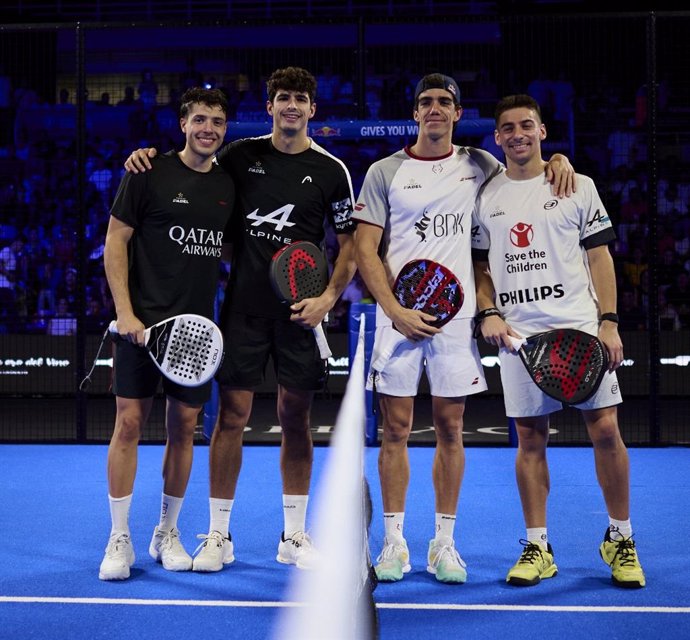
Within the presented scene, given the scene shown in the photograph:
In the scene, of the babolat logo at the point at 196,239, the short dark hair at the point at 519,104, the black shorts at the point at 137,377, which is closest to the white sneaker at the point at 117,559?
the black shorts at the point at 137,377

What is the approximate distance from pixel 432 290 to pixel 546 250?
0.57 m

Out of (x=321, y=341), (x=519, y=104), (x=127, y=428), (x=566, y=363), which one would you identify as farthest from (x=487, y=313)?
(x=127, y=428)

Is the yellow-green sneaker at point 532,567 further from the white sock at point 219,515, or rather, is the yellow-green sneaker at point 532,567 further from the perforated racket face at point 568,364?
the white sock at point 219,515

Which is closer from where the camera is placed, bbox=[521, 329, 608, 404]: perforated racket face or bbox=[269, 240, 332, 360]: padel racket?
bbox=[521, 329, 608, 404]: perforated racket face

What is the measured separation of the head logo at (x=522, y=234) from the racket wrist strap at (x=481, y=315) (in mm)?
331

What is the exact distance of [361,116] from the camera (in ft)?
26.0

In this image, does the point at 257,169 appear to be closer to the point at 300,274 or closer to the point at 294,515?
the point at 300,274

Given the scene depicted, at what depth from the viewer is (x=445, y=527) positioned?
14.9ft

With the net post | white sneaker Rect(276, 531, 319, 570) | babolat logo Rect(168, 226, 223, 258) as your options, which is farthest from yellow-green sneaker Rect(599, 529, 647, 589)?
the net post

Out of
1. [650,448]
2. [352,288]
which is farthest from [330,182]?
[352,288]

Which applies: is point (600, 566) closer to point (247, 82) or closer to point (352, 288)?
point (247, 82)

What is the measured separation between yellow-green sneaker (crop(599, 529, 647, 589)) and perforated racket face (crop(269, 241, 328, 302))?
6.03ft

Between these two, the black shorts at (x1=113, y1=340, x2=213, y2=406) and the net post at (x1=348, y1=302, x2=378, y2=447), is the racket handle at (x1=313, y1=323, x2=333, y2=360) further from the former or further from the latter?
the net post at (x1=348, y1=302, x2=378, y2=447)

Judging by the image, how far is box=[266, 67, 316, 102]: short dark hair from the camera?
468 centimetres
